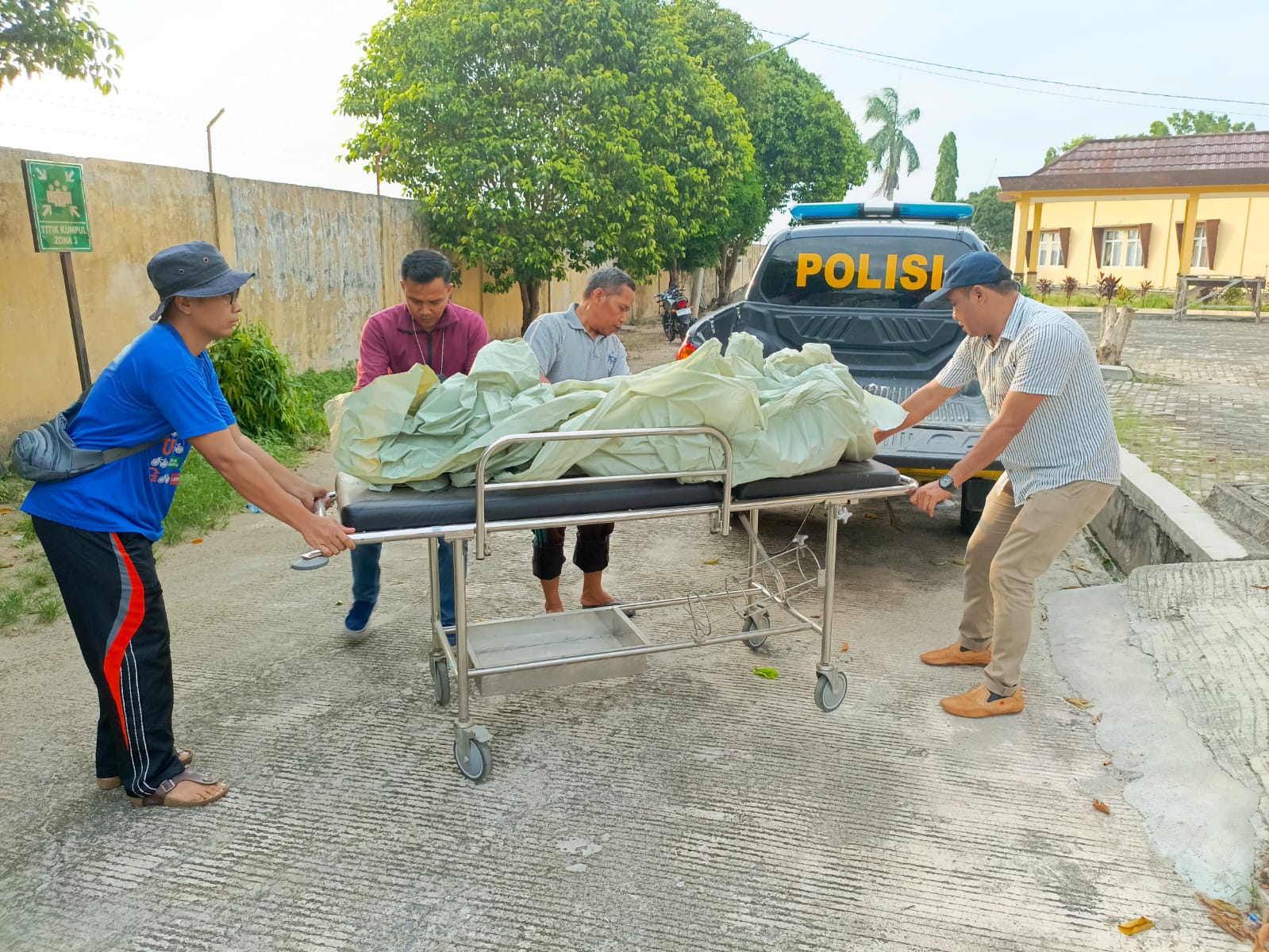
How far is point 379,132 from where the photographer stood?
13.2m

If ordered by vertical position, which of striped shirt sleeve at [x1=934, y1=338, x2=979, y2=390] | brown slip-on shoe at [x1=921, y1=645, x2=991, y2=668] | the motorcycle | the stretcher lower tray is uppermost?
striped shirt sleeve at [x1=934, y1=338, x2=979, y2=390]

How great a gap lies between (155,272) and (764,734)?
102 inches

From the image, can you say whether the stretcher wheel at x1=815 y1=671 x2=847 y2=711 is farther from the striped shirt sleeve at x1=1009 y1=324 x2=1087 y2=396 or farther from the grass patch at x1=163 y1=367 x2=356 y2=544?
the grass patch at x1=163 y1=367 x2=356 y2=544

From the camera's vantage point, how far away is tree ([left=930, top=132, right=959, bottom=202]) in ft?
228

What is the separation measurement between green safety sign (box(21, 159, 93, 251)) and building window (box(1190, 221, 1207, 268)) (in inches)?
1135

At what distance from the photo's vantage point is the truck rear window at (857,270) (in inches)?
266

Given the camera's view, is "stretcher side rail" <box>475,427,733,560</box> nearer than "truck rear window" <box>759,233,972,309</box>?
Yes

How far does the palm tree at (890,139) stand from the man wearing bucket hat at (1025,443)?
50729 millimetres

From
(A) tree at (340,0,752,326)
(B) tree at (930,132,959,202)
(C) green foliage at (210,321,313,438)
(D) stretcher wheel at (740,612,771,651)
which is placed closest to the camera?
(D) stretcher wheel at (740,612,771,651)

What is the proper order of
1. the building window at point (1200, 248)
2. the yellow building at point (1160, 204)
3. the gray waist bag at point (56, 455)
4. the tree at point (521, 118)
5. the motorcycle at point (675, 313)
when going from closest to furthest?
the gray waist bag at point (56, 455) → the tree at point (521, 118) → the motorcycle at point (675, 313) → the yellow building at point (1160, 204) → the building window at point (1200, 248)

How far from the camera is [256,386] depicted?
28.0ft

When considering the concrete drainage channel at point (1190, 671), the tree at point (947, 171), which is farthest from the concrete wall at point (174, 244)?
the tree at point (947, 171)

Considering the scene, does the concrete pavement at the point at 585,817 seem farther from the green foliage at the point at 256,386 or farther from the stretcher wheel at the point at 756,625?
the green foliage at the point at 256,386

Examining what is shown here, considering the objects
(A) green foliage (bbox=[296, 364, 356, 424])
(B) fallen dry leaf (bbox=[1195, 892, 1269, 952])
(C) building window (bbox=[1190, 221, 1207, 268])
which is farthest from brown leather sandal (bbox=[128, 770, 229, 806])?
(C) building window (bbox=[1190, 221, 1207, 268])
